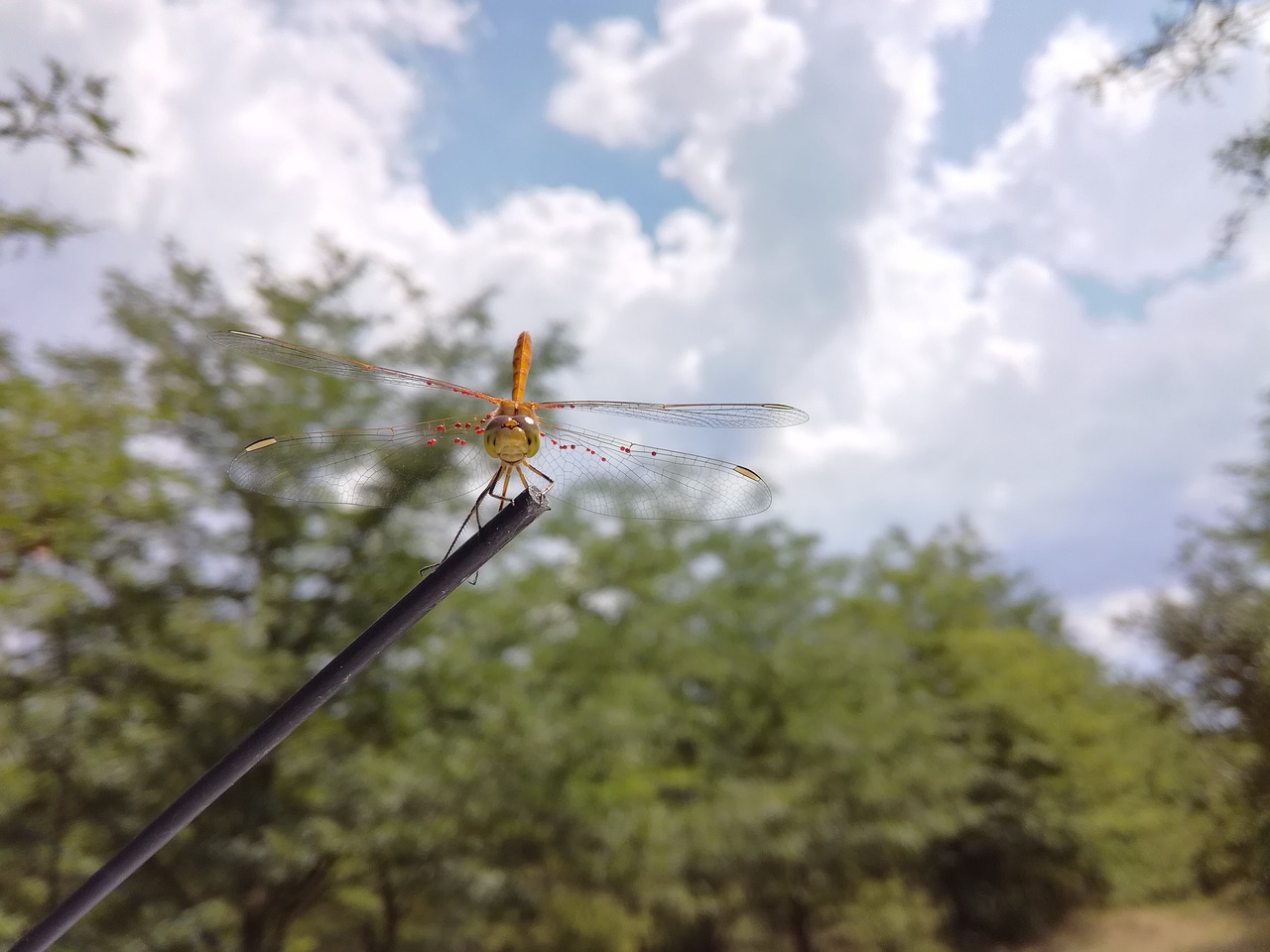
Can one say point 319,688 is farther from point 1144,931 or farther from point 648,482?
point 1144,931

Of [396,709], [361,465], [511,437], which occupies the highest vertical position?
[396,709]

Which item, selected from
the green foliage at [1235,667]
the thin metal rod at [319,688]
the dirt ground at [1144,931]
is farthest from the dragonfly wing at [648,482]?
the dirt ground at [1144,931]

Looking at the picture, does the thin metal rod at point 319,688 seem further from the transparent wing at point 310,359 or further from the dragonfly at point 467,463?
the transparent wing at point 310,359

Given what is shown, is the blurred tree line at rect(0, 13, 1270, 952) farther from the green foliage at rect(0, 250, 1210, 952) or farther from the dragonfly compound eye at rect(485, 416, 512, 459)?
the dragonfly compound eye at rect(485, 416, 512, 459)

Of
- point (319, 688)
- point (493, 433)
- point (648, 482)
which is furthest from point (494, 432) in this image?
point (648, 482)

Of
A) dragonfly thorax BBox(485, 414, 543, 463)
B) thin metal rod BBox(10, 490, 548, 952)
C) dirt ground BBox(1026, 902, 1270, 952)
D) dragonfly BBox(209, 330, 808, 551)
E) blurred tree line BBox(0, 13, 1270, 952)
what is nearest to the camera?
thin metal rod BBox(10, 490, 548, 952)

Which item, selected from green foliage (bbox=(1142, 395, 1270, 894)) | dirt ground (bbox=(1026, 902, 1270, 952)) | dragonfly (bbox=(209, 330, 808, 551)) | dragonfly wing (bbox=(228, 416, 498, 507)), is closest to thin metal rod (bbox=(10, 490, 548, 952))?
dragonfly (bbox=(209, 330, 808, 551))
